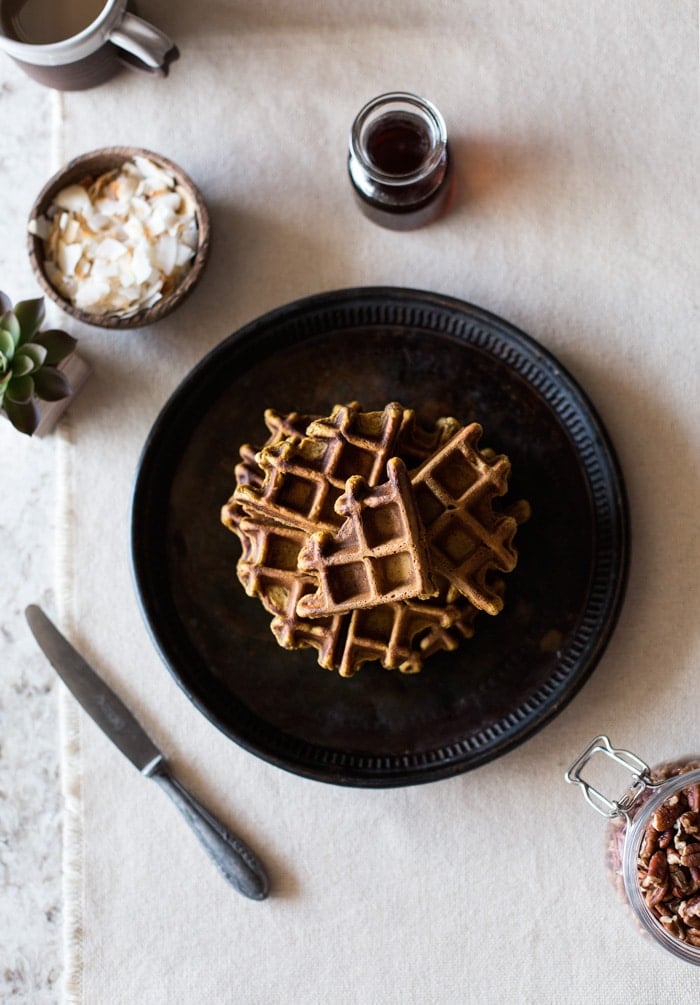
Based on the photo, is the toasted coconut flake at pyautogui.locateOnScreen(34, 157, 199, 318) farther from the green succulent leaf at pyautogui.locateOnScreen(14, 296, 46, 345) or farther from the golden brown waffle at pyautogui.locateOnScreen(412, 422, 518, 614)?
the golden brown waffle at pyautogui.locateOnScreen(412, 422, 518, 614)

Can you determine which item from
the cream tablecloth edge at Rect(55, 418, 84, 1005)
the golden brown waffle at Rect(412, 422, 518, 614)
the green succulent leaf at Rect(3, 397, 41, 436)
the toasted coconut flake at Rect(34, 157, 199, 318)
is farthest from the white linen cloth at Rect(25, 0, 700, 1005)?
the golden brown waffle at Rect(412, 422, 518, 614)

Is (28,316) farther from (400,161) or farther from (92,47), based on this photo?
(400,161)

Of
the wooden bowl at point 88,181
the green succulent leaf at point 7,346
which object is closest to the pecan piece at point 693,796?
the wooden bowl at point 88,181

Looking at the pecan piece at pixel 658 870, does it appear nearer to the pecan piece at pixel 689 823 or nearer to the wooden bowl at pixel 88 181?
the pecan piece at pixel 689 823

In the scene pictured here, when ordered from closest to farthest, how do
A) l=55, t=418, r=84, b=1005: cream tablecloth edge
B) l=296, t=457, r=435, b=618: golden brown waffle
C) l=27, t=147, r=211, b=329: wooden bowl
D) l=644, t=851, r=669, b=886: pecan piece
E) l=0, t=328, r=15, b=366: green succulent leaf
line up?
1. l=296, t=457, r=435, b=618: golden brown waffle
2. l=644, t=851, r=669, b=886: pecan piece
3. l=0, t=328, r=15, b=366: green succulent leaf
4. l=27, t=147, r=211, b=329: wooden bowl
5. l=55, t=418, r=84, b=1005: cream tablecloth edge

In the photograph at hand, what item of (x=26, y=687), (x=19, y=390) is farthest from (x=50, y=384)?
(x=26, y=687)
